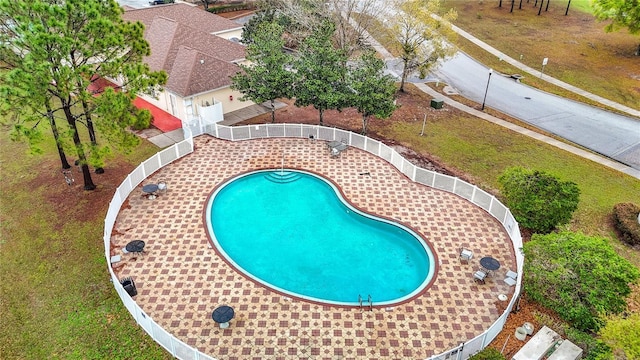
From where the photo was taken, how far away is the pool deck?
1672 cm

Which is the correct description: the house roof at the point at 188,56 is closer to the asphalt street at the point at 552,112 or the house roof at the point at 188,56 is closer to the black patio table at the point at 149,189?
the black patio table at the point at 149,189

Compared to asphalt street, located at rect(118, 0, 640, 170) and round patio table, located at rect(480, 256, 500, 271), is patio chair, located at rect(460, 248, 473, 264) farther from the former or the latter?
asphalt street, located at rect(118, 0, 640, 170)

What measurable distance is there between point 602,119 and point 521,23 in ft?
98.5

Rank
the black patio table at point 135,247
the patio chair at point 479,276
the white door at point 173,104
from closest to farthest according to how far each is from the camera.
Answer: the patio chair at point 479,276 < the black patio table at point 135,247 < the white door at point 173,104

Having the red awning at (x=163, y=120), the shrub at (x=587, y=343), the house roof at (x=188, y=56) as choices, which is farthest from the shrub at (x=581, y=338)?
the red awning at (x=163, y=120)

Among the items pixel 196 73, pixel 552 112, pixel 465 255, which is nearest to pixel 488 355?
pixel 465 255

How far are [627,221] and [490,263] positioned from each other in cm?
997

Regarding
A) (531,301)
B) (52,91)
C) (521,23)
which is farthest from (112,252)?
(521,23)

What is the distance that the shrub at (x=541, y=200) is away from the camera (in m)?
21.7

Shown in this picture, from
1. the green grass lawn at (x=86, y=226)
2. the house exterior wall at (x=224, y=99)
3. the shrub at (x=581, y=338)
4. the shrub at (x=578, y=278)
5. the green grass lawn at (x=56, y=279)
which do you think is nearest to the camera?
the shrub at (x=581, y=338)

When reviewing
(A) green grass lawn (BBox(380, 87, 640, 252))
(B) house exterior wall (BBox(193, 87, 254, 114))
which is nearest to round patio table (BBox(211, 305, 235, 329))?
(A) green grass lawn (BBox(380, 87, 640, 252))

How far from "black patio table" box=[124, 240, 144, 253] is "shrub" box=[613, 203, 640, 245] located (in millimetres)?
24317

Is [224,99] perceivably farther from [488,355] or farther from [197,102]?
[488,355]

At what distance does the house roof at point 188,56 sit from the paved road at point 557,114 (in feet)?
72.5
